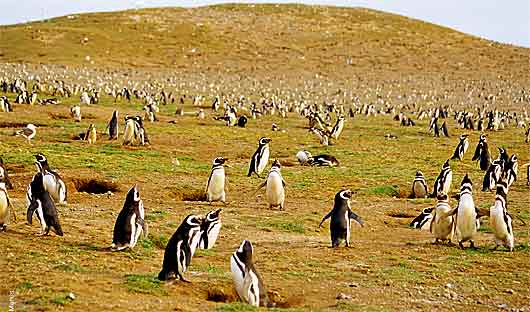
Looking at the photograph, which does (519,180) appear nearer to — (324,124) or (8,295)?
(324,124)

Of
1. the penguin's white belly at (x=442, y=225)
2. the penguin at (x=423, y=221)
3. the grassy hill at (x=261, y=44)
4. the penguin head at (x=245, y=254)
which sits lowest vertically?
the grassy hill at (x=261, y=44)

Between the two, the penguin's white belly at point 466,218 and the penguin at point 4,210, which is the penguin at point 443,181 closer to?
the penguin's white belly at point 466,218

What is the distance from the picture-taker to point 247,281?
6.58m

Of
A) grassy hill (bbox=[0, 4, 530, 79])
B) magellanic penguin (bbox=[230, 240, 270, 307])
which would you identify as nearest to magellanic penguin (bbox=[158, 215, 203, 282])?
magellanic penguin (bbox=[230, 240, 270, 307])

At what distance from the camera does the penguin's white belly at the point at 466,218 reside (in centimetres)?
921

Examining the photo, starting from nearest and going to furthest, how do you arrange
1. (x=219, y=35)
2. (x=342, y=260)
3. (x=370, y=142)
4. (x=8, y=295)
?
(x=8, y=295)
(x=342, y=260)
(x=370, y=142)
(x=219, y=35)

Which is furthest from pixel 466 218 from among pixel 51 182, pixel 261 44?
pixel 261 44

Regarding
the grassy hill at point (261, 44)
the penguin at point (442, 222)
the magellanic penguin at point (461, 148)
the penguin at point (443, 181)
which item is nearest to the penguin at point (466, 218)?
the penguin at point (442, 222)

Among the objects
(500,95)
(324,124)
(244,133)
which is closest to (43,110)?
(244,133)

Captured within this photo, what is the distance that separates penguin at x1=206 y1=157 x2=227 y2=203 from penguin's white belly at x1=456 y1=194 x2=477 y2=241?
3.69 metres

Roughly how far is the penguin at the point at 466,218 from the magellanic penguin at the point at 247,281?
3.41m

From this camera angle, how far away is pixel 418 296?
7266 mm

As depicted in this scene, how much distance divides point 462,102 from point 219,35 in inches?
1038

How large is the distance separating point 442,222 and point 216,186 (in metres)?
3.55
